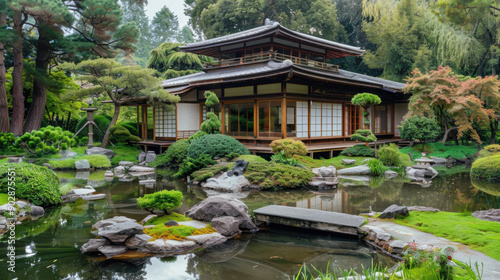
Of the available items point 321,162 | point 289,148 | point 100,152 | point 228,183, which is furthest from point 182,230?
point 100,152

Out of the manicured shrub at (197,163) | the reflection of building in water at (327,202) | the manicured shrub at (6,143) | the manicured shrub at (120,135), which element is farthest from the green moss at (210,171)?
the manicured shrub at (6,143)

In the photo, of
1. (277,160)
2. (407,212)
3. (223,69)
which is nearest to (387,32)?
(223,69)

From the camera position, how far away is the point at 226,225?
6.25m

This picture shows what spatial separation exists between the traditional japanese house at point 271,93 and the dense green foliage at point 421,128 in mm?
2612

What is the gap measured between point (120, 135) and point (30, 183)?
37.3 ft

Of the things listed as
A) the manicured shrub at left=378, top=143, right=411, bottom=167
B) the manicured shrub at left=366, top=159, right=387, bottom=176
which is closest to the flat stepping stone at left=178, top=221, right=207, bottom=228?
the manicured shrub at left=366, top=159, right=387, bottom=176

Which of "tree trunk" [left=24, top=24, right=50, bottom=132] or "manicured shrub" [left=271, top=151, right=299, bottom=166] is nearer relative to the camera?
"manicured shrub" [left=271, top=151, right=299, bottom=166]

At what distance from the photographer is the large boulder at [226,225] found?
6.22m

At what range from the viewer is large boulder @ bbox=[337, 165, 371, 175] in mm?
13625

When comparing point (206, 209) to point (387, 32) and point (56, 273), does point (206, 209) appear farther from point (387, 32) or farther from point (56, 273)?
point (387, 32)

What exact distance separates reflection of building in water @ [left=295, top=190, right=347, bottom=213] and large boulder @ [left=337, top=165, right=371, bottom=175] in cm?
380

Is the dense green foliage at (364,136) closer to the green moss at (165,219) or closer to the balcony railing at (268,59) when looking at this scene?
the balcony railing at (268,59)

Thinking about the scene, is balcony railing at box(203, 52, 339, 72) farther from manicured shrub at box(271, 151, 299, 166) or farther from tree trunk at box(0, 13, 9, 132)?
tree trunk at box(0, 13, 9, 132)

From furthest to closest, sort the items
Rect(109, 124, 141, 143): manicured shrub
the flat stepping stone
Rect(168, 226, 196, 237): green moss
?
Rect(109, 124, 141, 143): manicured shrub
the flat stepping stone
Rect(168, 226, 196, 237): green moss
